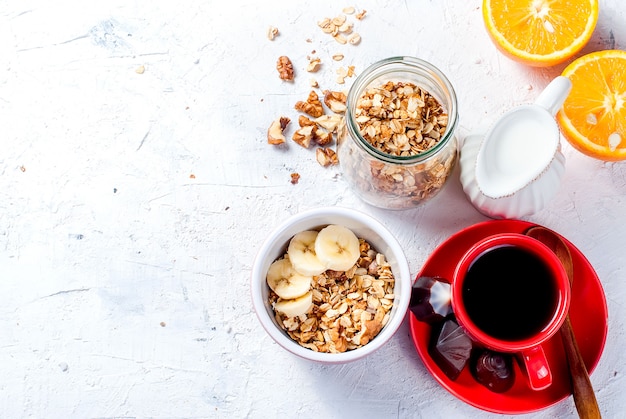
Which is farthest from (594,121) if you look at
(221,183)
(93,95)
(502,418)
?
(93,95)

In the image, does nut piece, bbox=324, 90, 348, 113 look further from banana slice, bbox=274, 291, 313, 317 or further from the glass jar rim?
banana slice, bbox=274, 291, 313, 317

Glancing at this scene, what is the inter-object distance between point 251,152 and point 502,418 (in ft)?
1.99

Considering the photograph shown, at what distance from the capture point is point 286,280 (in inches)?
44.6

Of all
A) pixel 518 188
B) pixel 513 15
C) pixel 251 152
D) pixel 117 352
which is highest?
pixel 513 15

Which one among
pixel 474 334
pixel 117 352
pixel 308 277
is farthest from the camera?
pixel 117 352

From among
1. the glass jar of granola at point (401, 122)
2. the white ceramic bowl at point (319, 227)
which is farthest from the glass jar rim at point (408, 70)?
the white ceramic bowl at point (319, 227)

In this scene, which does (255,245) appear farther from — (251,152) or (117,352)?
(117,352)

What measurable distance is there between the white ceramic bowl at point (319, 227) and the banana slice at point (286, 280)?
0.01 metres

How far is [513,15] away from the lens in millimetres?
1177

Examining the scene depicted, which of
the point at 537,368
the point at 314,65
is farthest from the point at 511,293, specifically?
the point at 314,65

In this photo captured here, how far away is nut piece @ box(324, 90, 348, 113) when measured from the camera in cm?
122

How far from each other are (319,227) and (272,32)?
35cm

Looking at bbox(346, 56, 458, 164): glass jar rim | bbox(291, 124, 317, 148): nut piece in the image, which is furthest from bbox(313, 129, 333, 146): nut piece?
bbox(346, 56, 458, 164): glass jar rim

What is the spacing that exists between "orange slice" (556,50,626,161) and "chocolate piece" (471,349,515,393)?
1.17 feet
